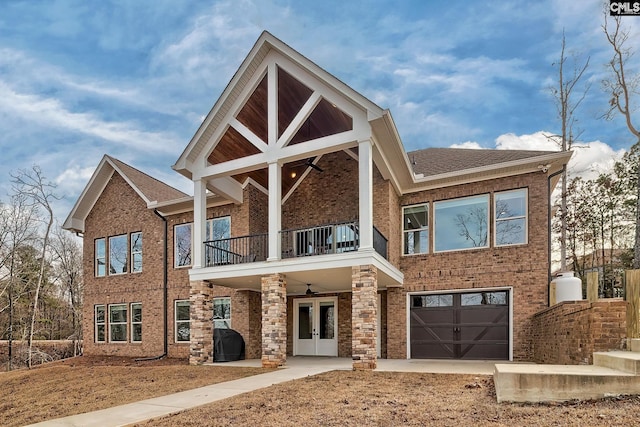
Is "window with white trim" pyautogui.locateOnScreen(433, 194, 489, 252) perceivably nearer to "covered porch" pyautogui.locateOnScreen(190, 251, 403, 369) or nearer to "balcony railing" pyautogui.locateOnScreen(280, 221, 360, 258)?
"covered porch" pyautogui.locateOnScreen(190, 251, 403, 369)

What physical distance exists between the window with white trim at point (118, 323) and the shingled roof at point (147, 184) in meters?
4.44

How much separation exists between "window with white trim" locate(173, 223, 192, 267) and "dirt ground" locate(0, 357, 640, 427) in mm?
5757

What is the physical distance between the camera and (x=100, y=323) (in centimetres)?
1723

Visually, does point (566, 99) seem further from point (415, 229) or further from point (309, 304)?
point (309, 304)

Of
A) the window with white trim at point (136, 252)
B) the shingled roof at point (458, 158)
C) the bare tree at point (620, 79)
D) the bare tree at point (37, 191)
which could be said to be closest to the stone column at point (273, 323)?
the shingled roof at point (458, 158)

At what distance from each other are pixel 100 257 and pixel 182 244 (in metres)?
4.40

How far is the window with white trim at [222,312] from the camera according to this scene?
14594 millimetres

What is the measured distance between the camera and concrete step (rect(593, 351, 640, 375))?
187 inches

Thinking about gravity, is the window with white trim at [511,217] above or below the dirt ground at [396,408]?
above

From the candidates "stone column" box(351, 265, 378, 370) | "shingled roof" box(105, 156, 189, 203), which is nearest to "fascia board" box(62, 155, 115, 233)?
"shingled roof" box(105, 156, 189, 203)

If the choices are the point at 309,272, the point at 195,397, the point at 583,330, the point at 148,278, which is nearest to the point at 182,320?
A: the point at 148,278

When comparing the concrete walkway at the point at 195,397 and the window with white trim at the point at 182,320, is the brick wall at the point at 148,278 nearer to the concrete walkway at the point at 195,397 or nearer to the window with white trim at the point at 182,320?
the window with white trim at the point at 182,320

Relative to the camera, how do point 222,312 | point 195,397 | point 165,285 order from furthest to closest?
point 165,285, point 222,312, point 195,397

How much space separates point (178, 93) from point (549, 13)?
1714 cm
